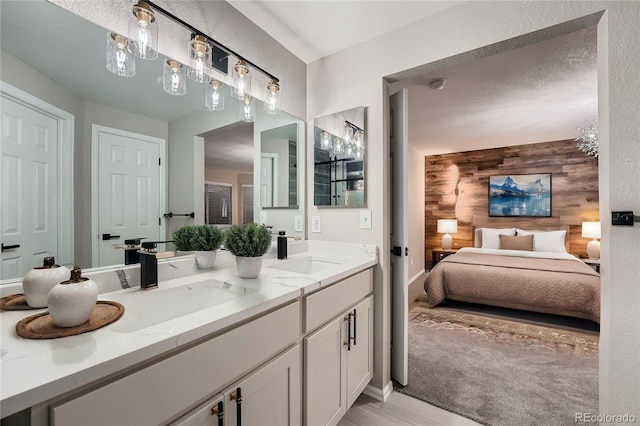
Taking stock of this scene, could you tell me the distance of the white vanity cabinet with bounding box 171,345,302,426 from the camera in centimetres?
85

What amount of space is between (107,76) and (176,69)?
301mm

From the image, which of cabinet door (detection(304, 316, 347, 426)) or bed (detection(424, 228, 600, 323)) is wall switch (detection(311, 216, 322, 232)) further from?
bed (detection(424, 228, 600, 323))

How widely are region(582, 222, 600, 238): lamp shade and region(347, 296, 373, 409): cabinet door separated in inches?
169

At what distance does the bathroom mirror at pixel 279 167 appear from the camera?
202cm

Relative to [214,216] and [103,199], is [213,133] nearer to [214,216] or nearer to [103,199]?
[214,216]

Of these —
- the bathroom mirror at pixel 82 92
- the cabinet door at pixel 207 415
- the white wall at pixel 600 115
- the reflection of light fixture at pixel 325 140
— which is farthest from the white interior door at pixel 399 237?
the cabinet door at pixel 207 415

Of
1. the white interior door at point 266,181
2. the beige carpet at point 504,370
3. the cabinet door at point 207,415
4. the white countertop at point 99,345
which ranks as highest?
the white interior door at point 266,181

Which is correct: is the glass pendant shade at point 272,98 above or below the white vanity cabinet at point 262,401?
above

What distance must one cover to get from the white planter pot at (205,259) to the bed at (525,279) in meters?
2.98

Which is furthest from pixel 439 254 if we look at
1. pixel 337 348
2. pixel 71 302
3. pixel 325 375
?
pixel 71 302

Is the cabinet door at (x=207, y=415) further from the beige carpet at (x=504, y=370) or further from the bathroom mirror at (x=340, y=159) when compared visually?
the beige carpet at (x=504, y=370)

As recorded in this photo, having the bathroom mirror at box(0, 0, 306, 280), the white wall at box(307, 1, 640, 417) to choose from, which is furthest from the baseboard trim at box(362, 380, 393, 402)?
the bathroom mirror at box(0, 0, 306, 280)

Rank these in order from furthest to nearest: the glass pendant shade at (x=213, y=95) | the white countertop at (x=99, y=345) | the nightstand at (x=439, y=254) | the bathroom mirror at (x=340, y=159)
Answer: the nightstand at (x=439, y=254) → the bathroom mirror at (x=340, y=159) → the glass pendant shade at (x=213, y=95) → the white countertop at (x=99, y=345)

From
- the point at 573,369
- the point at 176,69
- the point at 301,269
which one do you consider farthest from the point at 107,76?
the point at 573,369
